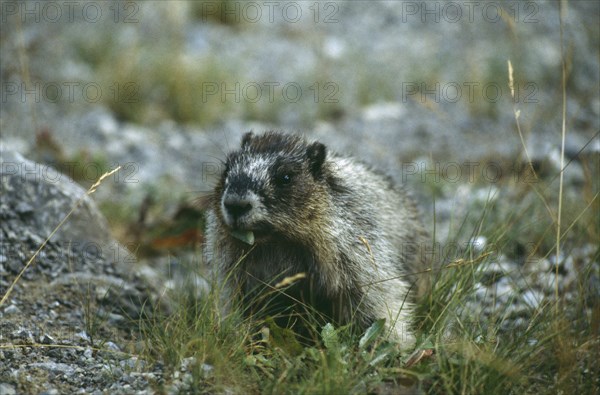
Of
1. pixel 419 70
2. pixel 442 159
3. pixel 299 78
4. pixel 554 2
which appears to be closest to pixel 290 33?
pixel 299 78

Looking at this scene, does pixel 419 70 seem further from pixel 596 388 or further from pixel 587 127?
pixel 596 388

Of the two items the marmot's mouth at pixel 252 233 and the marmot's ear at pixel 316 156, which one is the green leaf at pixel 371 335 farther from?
the marmot's ear at pixel 316 156

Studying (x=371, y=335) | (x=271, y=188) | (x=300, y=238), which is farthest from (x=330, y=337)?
(x=271, y=188)

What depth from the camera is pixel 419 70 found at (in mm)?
11500

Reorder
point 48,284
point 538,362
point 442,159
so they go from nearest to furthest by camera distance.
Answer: point 538,362 → point 48,284 → point 442,159

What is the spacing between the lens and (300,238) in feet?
15.0

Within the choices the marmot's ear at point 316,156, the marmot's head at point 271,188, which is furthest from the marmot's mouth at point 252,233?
the marmot's ear at point 316,156

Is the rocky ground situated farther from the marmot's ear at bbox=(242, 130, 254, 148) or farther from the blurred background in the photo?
the marmot's ear at bbox=(242, 130, 254, 148)

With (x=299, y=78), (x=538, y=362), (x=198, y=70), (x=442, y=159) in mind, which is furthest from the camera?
(x=299, y=78)

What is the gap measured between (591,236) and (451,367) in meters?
2.83

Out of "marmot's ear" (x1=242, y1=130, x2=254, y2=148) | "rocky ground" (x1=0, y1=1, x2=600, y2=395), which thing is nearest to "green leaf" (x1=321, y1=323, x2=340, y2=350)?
"rocky ground" (x1=0, y1=1, x2=600, y2=395)

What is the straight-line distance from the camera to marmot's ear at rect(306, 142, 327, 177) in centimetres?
487

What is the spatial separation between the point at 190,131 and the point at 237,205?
18.4 feet

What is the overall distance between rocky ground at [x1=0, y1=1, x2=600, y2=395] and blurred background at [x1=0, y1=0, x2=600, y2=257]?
0.03 meters
